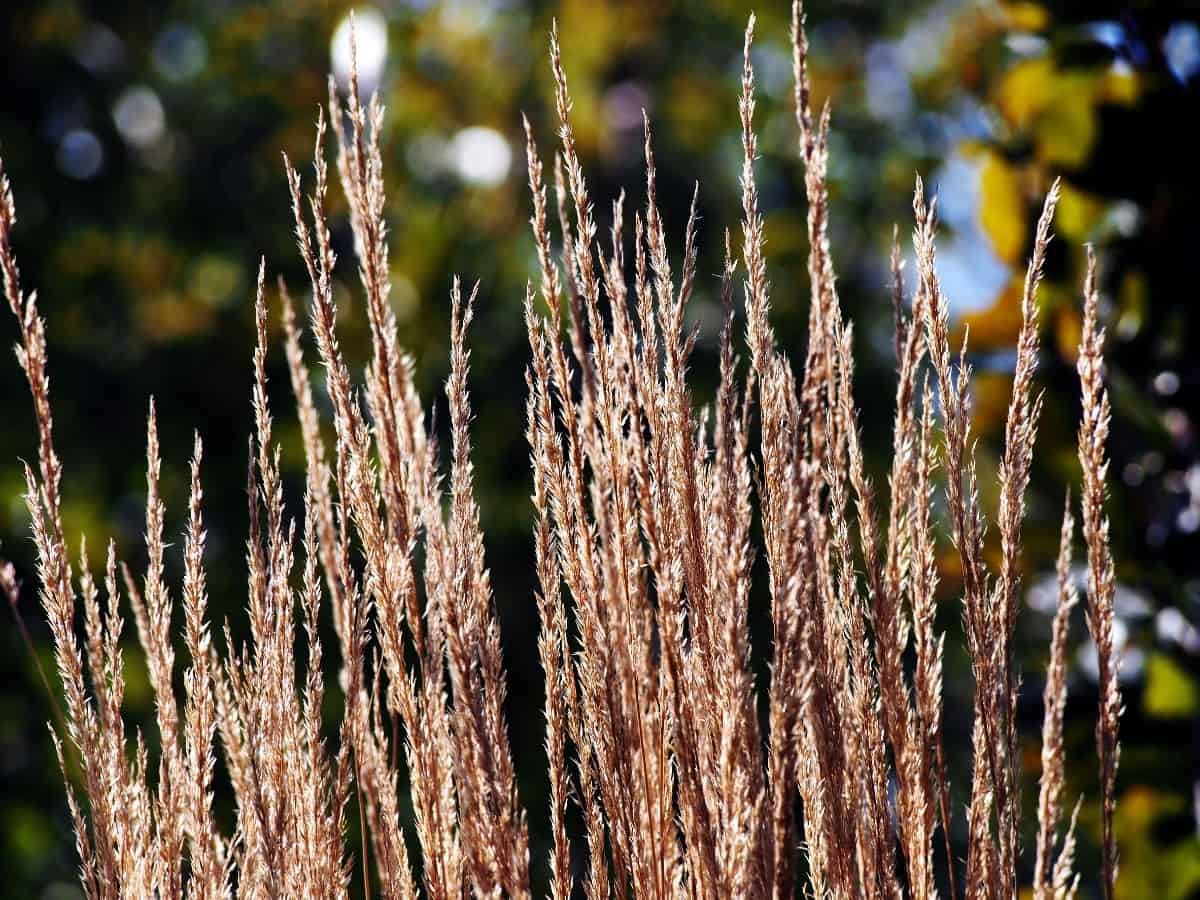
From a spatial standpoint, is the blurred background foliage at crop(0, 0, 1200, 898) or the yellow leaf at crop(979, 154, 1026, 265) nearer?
the yellow leaf at crop(979, 154, 1026, 265)

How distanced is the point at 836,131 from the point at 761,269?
11.3ft

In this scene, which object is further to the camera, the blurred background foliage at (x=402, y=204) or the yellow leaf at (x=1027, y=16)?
the blurred background foliage at (x=402, y=204)

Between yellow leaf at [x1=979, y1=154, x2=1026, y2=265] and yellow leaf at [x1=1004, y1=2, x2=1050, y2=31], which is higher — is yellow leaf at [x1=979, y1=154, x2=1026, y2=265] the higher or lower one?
the lower one

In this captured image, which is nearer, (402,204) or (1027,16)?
(1027,16)

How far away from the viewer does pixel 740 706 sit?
3.44 feet

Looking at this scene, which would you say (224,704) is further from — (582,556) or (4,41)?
(4,41)

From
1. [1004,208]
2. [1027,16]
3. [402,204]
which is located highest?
[402,204]

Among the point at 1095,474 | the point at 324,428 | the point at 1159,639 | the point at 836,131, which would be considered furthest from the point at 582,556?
the point at 836,131

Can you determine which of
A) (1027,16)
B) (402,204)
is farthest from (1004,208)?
(402,204)

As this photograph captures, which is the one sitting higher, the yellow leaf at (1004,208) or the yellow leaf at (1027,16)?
the yellow leaf at (1027,16)

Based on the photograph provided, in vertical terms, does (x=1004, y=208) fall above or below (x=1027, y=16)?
below

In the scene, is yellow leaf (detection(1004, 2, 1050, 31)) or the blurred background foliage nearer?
yellow leaf (detection(1004, 2, 1050, 31))

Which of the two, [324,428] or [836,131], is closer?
[324,428]

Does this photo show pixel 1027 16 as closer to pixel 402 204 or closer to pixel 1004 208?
pixel 1004 208
